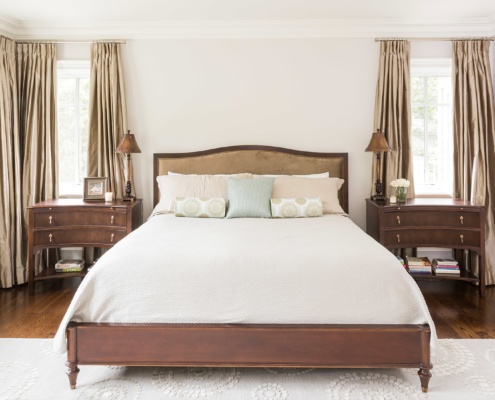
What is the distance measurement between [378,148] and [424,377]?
7.96ft

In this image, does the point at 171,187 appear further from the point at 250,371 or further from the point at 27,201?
the point at 250,371

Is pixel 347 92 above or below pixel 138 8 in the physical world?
below

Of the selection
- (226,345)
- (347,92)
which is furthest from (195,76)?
(226,345)

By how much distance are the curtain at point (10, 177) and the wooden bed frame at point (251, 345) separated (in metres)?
2.37

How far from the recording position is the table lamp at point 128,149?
14.0 ft

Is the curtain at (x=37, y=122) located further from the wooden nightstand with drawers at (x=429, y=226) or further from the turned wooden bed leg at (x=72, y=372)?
the wooden nightstand with drawers at (x=429, y=226)

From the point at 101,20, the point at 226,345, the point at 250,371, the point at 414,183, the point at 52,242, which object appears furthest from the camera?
the point at 414,183

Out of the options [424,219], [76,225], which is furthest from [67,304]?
[424,219]

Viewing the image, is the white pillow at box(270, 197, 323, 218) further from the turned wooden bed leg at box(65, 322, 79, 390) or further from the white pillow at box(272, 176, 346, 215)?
the turned wooden bed leg at box(65, 322, 79, 390)

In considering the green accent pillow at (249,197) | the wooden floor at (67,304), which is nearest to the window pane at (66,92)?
the wooden floor at (67,304)

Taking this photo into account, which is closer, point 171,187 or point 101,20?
point 171,187

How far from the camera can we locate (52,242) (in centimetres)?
406

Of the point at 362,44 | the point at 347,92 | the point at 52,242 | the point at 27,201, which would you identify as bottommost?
the point at 52,242

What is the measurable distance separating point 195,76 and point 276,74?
838 mm
